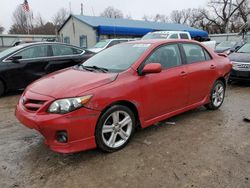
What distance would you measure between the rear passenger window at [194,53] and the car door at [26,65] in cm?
444

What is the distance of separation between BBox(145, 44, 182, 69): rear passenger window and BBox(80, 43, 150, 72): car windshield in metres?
0.19

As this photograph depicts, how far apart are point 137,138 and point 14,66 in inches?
182

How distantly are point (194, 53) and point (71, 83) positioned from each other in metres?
2.59

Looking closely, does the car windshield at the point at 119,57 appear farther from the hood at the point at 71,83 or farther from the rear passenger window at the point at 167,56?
the hood at the point at 71,83

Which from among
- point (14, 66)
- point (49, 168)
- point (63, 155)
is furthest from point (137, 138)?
point (14, 66)

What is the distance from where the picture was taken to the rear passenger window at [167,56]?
13.7 feet

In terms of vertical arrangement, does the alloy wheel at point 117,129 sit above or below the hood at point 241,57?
below

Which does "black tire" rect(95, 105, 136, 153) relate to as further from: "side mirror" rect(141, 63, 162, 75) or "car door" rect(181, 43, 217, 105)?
"car door" rect(181, 43, 217, 105)

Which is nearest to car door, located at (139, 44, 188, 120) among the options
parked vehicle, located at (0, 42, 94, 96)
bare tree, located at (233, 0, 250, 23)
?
parked vehicle, located at (0, 42, 94, 96)

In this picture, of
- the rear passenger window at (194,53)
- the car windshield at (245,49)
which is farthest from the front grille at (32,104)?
the car windshield at (245,49)

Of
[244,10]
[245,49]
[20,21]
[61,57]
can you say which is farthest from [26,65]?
[20,21]

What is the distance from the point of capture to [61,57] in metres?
7.93

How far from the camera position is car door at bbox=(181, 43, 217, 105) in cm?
471

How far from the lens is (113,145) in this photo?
3609mm
